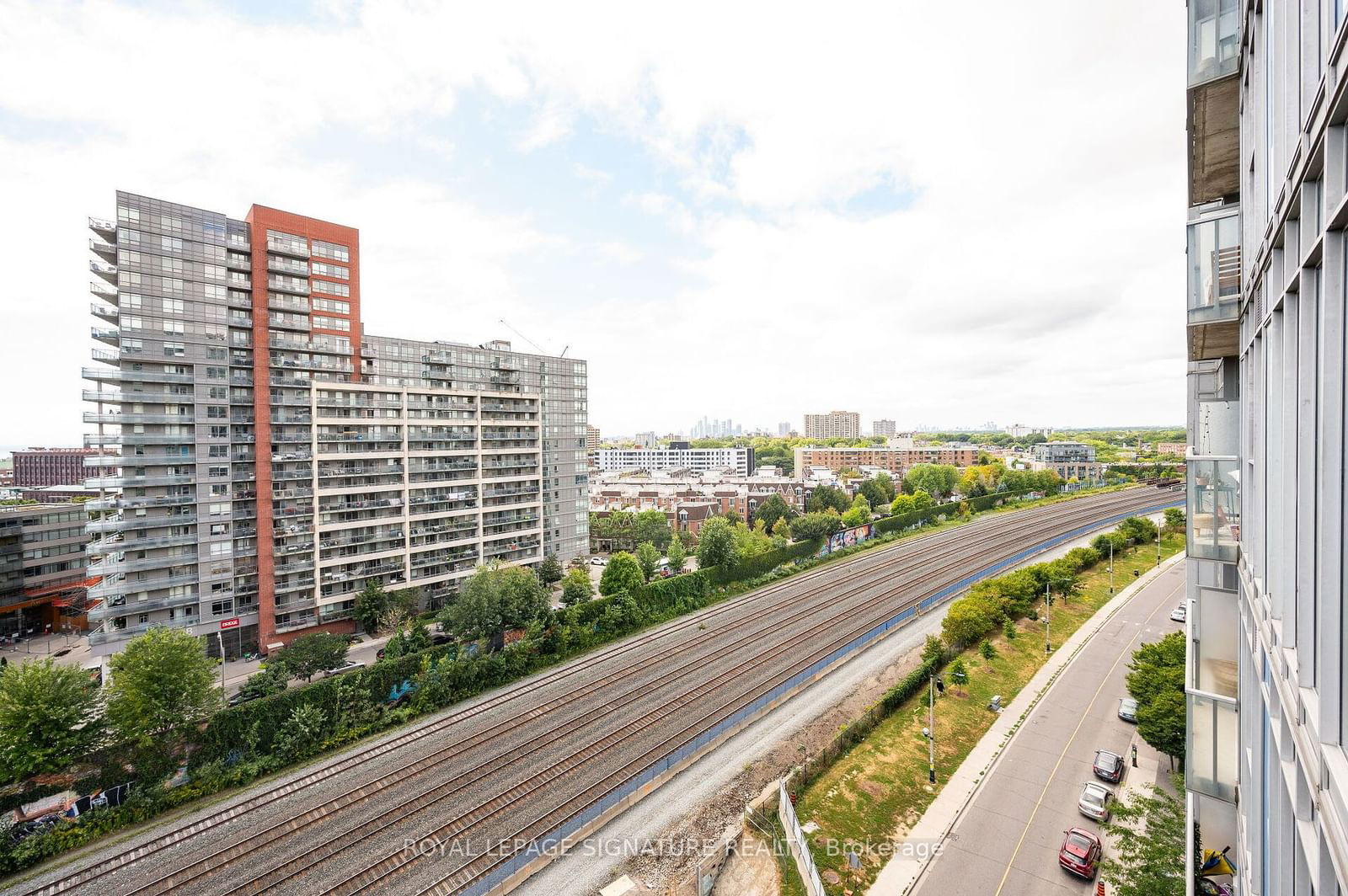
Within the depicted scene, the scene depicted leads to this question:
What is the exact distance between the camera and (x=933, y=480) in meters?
106

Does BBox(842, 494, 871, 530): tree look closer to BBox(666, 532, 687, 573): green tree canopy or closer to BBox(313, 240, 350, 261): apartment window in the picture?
BBox(666, 532, 687, 573): green tree canopy

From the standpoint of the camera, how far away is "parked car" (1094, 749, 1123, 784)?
23.4 meters

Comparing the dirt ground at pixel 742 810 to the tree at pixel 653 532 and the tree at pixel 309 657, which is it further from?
the tree at pixel 653 532

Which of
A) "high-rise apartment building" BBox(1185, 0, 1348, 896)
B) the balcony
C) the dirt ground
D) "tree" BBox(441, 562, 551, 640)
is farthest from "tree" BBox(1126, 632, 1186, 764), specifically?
"tree" BBox(441, 562, 551, 640)

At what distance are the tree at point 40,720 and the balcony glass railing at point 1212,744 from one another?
41770mm

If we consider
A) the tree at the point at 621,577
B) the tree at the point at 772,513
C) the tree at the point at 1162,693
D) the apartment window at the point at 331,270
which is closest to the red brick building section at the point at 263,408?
the apartment window at the point at 331,270

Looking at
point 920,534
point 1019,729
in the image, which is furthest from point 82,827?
point 920,534

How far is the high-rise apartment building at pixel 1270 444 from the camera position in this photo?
191 inches

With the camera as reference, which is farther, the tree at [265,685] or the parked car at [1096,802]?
the tree at [265,685]

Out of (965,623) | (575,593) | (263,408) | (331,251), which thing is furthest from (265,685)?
(965,623)

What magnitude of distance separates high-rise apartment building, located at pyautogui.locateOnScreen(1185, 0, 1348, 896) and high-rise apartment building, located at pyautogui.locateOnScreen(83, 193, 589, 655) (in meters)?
52.8

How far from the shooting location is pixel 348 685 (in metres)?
31.5

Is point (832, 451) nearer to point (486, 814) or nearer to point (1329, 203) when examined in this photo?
point (486, 814)

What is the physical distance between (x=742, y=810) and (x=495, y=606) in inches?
907
